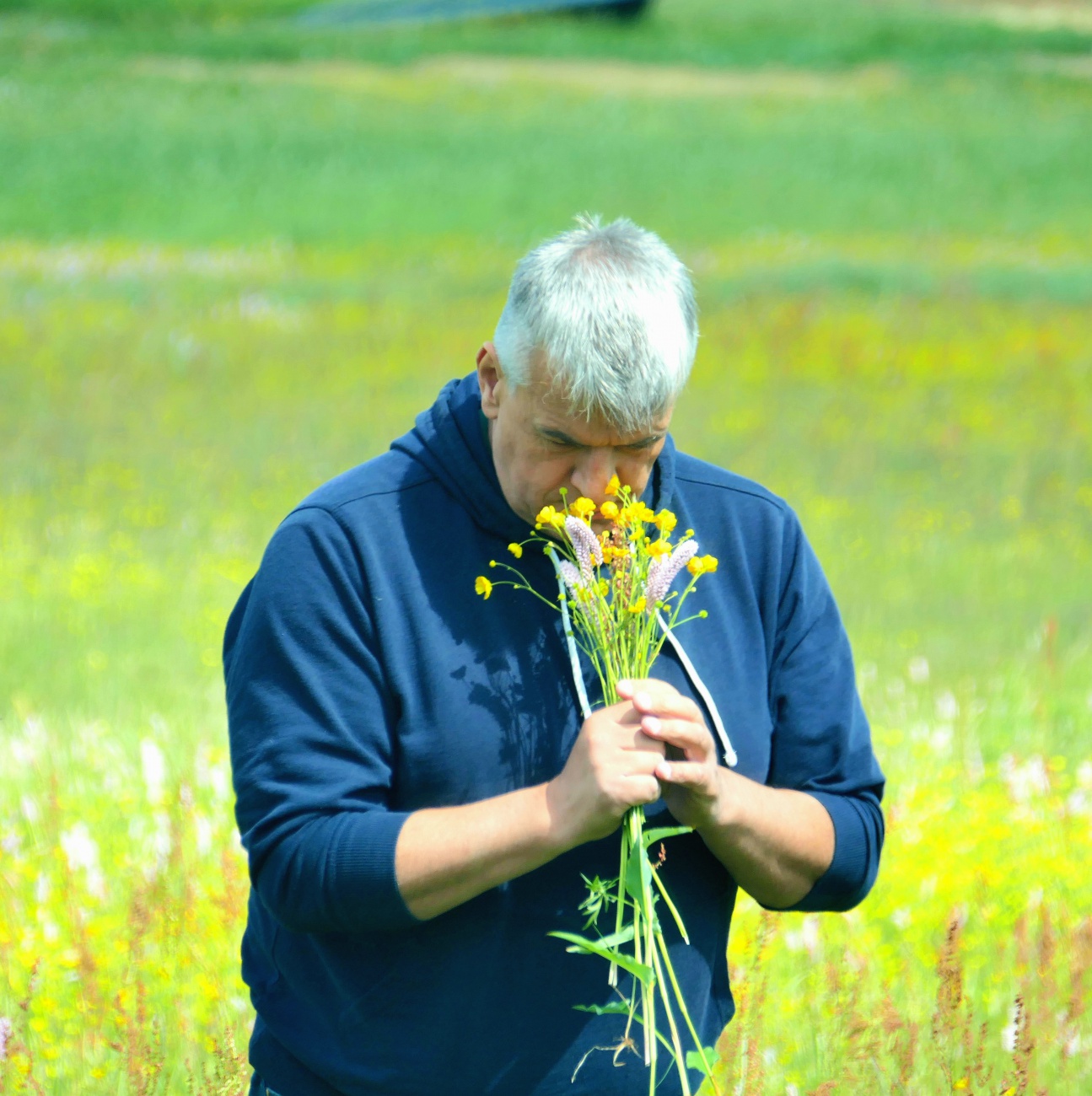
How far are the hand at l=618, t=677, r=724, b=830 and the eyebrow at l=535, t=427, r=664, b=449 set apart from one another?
383 mm

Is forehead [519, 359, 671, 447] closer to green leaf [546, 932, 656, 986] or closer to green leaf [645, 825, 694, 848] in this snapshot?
green leaf [645, 825, 694, 848]

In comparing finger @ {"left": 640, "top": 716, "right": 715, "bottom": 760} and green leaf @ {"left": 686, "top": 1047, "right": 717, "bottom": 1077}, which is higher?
finger @ {"left": 640, "top": 716, "right": 715, "bottom": 760}

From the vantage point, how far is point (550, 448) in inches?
87.0

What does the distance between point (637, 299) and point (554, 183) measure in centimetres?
2757

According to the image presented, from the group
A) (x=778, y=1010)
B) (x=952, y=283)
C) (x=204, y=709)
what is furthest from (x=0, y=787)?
(x=952, y=283)

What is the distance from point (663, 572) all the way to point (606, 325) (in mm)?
374

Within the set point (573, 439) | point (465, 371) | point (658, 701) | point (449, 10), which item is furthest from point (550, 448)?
point (449, 10)

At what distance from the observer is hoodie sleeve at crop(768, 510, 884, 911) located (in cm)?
233

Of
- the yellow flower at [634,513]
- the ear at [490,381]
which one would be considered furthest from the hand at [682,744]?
the ear at [490,381]

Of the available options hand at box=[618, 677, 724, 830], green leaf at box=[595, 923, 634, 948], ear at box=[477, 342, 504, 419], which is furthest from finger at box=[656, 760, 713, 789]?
ear at box=[477, 342, 504, 419]

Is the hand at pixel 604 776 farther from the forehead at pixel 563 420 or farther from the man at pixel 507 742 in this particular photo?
the forehead at pixel 563 420

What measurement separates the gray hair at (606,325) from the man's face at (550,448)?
25 mm

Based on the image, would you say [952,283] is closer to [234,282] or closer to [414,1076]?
[234,282]

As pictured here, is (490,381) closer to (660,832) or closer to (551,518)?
(551,518)
